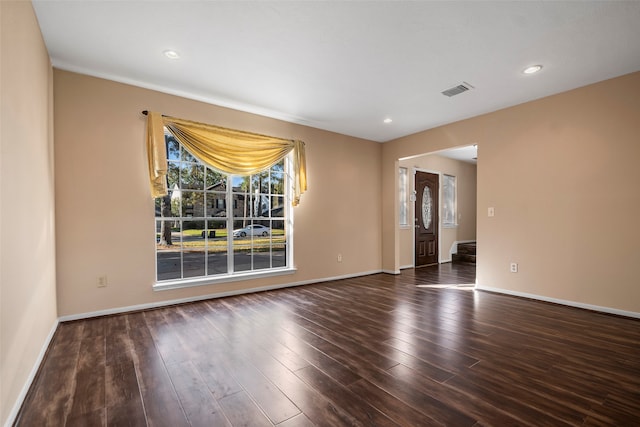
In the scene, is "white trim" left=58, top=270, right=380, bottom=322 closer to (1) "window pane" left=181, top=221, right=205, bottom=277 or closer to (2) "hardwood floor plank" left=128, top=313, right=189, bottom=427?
(1) "window pane" left=181, top=221, right=205, bottom=277

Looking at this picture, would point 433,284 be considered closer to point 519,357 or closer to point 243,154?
point 519,357

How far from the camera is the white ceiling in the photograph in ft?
7.34

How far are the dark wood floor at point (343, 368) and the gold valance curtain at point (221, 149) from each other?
181 cm

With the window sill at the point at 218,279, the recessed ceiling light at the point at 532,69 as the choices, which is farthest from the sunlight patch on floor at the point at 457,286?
the recessed ceiling light at the point at 532,69

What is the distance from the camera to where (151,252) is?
3535 millimetres

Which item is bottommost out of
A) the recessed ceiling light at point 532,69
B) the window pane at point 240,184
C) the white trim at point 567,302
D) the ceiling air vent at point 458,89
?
the white trim at point 567,302

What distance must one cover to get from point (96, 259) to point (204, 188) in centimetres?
146

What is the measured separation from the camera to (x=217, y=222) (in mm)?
4094

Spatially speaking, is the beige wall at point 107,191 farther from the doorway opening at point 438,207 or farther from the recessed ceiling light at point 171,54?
the doorway opening at point 438,207

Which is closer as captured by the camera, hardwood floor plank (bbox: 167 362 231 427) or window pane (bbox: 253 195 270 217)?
hardwood floor plank (bbox: 167 362 231 427)

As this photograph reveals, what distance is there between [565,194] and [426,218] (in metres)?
3.35

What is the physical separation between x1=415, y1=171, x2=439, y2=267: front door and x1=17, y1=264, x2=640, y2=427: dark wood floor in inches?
126

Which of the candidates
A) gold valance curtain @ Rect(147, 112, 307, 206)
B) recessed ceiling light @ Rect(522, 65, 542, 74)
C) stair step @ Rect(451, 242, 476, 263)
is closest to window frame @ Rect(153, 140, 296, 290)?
gold valance curtain @ Rect(147, 112, 307, 206)

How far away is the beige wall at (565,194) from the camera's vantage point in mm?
3250
